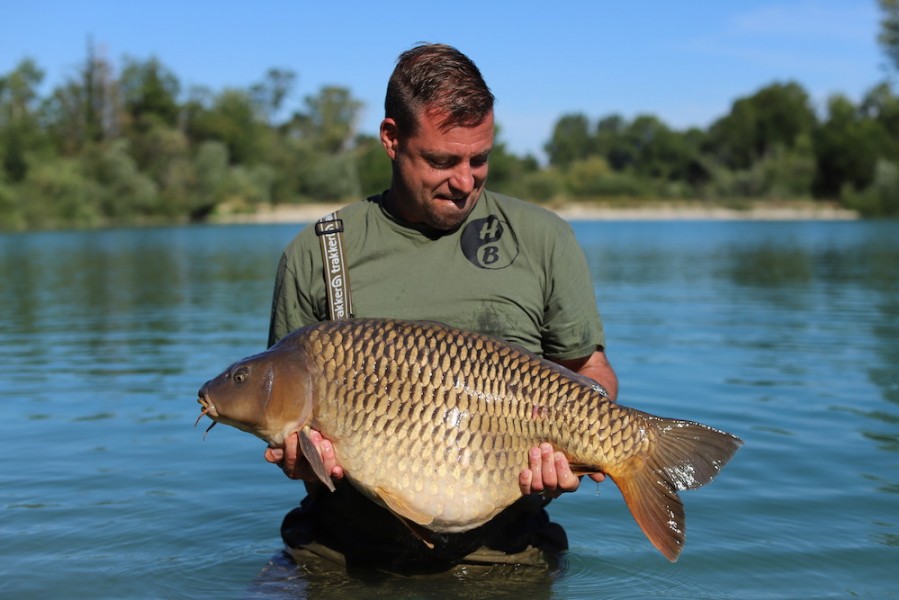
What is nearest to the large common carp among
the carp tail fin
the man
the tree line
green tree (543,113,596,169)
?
the carp tail fin

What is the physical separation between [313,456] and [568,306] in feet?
3.68

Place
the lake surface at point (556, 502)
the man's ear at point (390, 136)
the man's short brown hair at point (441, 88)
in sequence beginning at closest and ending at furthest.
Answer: the man's short brown hair at point (441, 88) < the man's ear at point (390, 136) < the lake surface at point (556, 502)

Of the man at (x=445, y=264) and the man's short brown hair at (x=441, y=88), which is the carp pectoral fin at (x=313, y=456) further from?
the man's short brown hair at (x=441, y=88)

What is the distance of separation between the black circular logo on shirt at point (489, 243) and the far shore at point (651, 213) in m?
70.7

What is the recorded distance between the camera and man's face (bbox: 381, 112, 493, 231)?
3.57 meters

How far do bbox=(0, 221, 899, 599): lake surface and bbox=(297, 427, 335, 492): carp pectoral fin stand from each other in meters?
1.03

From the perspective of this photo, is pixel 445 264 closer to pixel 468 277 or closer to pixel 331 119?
pixel 468 277

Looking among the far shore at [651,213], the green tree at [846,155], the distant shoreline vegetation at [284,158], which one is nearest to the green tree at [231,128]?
the distant shoreline vegetation at [284,158]

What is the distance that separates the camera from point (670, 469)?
3.30 metres

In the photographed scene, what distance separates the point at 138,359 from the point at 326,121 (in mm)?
101448

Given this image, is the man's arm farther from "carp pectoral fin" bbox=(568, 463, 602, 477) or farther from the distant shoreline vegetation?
the distant shoreline vegetation

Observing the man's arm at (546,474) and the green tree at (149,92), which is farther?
the green tree at (149,92)

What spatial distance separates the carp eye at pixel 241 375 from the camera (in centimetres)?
334

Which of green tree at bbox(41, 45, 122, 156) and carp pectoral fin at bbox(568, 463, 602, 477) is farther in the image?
green tree at bbox(41, 45, 122, 156)
